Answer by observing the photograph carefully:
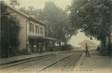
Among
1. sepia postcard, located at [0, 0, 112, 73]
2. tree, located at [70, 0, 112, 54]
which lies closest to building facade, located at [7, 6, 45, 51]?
sepia postcard, located at [0, 0, 112, 73]

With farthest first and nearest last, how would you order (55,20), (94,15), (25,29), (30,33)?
(55,20) < (30,33) < (25,29) < (94,15)

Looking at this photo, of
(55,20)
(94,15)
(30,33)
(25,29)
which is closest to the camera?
(94,15)

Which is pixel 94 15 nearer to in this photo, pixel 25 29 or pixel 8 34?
pixel 8 34

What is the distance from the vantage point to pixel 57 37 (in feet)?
241

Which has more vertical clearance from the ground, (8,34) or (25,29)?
(25,29)

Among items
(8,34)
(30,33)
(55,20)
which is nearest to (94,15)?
(8,34)

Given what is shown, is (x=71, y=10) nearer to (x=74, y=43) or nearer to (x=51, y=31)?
(x=74, y=43)

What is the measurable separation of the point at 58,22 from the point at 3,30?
20.5 meters

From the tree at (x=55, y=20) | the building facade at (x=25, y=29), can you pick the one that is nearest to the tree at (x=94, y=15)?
the building facade at (x=25, y=29)

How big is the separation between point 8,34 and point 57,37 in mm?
25710

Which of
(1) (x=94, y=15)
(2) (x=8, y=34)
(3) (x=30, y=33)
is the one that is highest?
(1) (x=94, y=15)

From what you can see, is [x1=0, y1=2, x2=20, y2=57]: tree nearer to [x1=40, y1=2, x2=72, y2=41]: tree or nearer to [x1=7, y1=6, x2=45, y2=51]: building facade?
[x1=7, y1=6, x2=45, y2=51]: building facade

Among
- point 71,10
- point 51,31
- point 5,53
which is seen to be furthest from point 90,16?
point 51,31

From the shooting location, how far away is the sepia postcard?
29.0 meters
